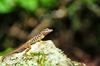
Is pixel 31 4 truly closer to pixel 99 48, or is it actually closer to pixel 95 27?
pixel 95 27

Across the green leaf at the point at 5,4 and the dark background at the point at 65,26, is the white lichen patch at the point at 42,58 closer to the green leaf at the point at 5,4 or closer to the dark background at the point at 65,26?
the green leaf at the point at 5,4

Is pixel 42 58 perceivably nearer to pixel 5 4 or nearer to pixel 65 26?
pixel 5 4

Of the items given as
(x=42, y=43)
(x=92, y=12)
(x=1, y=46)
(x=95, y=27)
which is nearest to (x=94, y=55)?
(x=95, y=27)

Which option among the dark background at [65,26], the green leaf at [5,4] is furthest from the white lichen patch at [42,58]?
the dark background at [65,26]

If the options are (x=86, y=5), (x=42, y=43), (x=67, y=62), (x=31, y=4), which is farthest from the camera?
(x=86, y=5)

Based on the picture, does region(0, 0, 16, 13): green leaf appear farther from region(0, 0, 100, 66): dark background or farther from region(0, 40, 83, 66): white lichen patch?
region(0, 40, 83, 66): white lichen patch

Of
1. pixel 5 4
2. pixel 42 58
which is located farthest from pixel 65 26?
pixel 42 58
